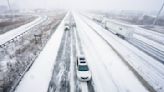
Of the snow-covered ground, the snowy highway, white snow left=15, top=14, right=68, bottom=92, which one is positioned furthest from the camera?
the snow-covered ground

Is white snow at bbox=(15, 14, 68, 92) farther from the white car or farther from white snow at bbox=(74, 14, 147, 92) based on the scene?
white snow at bbox=(74, 14, 147, 92)

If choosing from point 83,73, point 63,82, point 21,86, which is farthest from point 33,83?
point 83,73

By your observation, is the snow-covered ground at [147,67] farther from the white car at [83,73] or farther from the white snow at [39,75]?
the white snow at [39,75]

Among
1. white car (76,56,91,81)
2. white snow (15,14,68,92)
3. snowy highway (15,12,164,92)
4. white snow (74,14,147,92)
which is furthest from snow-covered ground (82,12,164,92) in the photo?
white snow (15,14,68,92)

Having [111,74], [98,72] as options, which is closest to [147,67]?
[111,74]

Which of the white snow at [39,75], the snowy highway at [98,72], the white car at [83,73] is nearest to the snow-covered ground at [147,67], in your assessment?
the snowy highway at [98,72]

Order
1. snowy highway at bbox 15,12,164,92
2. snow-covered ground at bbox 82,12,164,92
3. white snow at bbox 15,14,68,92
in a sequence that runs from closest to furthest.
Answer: white snow at bbox 15,14,68,92
snowy highway at bbox 15,12,164,92
snow-covered ground at bbox 82,12,164,92

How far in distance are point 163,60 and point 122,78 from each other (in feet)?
33.3

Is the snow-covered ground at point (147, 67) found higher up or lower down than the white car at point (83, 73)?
lower down

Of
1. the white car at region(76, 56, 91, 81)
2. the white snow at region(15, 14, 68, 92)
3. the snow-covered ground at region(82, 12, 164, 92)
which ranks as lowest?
the snow-covered ground at region(82, 12, 164, 92)

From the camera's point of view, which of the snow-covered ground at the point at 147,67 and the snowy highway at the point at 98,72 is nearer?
the snowy highway at the point at 98,72

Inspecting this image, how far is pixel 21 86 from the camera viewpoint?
11.3 metres

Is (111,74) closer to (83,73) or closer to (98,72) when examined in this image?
(98,72)

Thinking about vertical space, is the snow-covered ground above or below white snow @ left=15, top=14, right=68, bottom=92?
below
